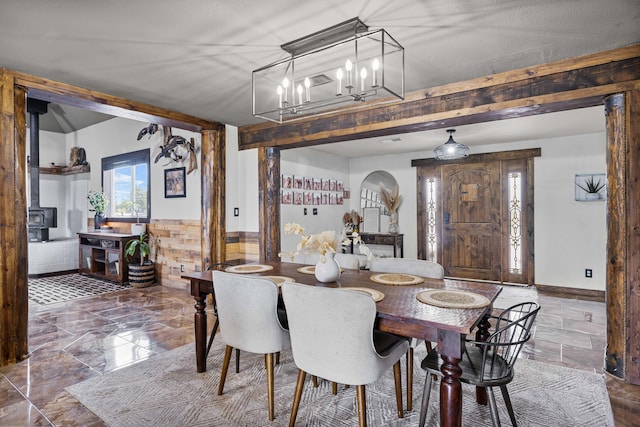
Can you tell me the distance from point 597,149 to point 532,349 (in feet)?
10.9

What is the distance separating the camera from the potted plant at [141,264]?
17.9 feet

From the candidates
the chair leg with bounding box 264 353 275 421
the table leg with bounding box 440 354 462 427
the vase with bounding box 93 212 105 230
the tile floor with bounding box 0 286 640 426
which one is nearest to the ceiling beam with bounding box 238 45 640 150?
the tile floor with bounding box 0 286 640 426

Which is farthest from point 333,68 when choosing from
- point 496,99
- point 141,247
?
point 141,247

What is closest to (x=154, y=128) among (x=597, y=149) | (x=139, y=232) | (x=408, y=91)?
(x=139, y=232)

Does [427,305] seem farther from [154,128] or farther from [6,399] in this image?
[154,128]

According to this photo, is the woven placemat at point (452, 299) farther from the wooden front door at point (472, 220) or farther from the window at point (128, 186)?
the window at point (128, 186)

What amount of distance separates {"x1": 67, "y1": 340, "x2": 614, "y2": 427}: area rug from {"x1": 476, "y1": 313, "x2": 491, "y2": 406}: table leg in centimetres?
4

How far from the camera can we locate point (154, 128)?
5617 mm

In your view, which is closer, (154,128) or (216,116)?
(216,116)

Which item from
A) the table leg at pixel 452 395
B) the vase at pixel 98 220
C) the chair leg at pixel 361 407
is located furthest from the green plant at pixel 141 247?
the table leg at pixel 452 395

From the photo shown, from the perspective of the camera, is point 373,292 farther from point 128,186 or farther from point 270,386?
point 128,186

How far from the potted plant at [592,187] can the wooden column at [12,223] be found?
6355 mm

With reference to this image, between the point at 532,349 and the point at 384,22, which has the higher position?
the point at 384,22

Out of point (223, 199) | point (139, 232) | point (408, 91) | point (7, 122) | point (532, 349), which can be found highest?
point (408, 91)
